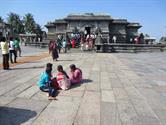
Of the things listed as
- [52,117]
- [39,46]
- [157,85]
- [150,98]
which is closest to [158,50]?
[39,46]

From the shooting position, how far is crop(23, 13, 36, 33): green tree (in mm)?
75613

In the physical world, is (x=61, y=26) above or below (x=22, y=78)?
above

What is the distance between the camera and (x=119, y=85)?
8.28 meters

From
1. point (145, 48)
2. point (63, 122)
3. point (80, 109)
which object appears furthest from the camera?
point (145, 48)

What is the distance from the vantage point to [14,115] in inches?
199

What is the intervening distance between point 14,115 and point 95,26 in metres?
37.3

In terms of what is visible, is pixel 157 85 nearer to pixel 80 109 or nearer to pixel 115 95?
pixel 115 95

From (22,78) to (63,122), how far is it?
16.5ft

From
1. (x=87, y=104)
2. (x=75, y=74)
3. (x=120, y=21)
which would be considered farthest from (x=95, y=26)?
(x=87, y=104)

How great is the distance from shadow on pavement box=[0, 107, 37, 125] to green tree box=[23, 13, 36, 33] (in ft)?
239

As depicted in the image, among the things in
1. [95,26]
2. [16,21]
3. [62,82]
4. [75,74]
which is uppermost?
[16,21]

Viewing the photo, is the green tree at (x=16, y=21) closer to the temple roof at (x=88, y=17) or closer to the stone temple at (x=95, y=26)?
the stone temple at (x=95, y=26)

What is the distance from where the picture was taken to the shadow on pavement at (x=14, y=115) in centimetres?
472

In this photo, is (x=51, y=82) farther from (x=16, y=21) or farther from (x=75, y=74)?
(x=16, y=21)
